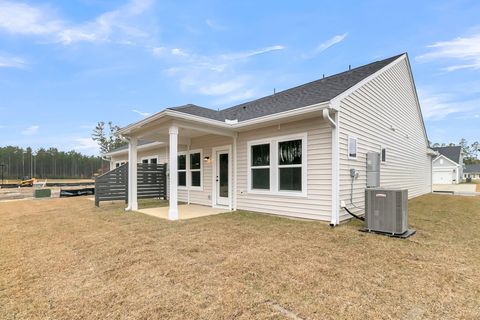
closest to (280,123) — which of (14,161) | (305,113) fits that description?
(305,113)

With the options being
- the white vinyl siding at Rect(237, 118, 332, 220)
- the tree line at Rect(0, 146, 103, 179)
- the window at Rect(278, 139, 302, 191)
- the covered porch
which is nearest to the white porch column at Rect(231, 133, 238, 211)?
the covered porch

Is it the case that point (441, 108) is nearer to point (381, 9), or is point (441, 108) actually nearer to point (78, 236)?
point (381, 9)

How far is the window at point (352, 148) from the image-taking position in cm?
595

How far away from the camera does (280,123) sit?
21.3 ft

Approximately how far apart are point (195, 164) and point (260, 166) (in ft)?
10.8

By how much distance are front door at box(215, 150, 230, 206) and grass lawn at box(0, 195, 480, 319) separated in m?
2.78

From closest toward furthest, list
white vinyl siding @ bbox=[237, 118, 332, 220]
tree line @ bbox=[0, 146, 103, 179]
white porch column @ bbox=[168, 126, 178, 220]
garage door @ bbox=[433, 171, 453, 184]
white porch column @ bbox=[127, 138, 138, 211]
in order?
white vinyl siding @ bbox=[237, 118, 332, 220] < white porch column @ bbox=[168, 126, 178, 220] < white porch column @ bbox=[127, 138, 138, 211] < garage door @ bbox=[433, 171, 453, 184] < tree line @ bbox=[0, 146, 103, 179]

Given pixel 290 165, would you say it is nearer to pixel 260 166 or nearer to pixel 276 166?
pixel 276 166

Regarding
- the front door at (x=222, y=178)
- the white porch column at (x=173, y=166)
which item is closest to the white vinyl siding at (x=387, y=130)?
the front door at (x=222, y=178)

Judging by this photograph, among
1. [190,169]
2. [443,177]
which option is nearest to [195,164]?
[190,169]

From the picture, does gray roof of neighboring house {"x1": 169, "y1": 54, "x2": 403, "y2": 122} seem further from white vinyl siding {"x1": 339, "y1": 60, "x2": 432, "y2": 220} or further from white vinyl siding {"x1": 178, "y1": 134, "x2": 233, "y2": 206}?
white vinyl siding {"x1": 178, "y1": 134, "x2": 233, "y2": 206}

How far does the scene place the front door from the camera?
8062 mm

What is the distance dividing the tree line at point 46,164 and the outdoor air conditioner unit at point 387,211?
199 ft

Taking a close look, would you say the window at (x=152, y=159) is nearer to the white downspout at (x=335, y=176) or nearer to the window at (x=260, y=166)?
the window at (x=260, y=166)
